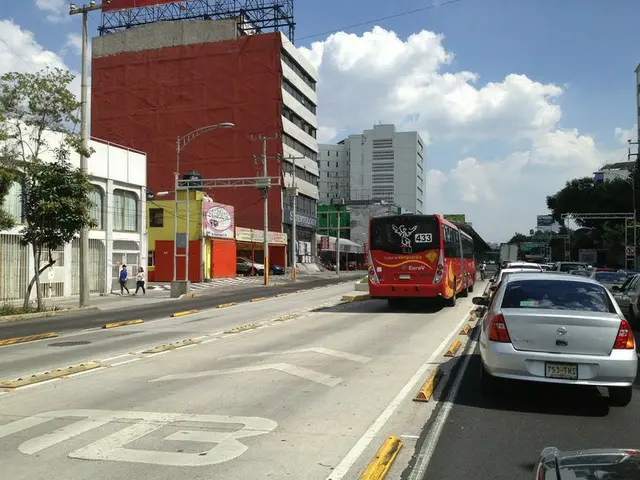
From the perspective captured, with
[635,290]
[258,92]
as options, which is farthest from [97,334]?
[258,92]

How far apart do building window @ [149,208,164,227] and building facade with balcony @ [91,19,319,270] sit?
777 inches

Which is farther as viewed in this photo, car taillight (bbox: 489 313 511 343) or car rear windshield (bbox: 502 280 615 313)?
car rear windshield (bbox: 502 280 615 313)

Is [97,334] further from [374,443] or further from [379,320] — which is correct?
[374,443]

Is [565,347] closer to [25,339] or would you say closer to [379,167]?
[25,339]

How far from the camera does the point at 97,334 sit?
1585cm

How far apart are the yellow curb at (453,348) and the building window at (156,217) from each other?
40.7 meters

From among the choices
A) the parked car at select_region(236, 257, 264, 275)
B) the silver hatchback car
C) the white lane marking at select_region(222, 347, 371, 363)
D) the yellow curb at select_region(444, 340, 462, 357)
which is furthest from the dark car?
the parked car at select_region(236, 257, 264, 275)

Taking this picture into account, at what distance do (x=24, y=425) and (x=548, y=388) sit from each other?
6.76 metres

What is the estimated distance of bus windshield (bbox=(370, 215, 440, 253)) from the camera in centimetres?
2005

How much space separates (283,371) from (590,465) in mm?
6918

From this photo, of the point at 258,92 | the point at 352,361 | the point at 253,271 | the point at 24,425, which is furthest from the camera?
the point at 258,92

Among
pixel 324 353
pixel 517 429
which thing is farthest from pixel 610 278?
pixel 517 429

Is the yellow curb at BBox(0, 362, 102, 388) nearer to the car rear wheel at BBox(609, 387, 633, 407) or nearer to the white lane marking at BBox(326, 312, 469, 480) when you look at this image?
the white lane marking at BBox(326, 312, 469, 480)

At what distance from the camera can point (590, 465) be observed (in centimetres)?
295
